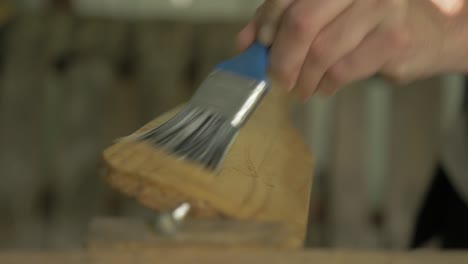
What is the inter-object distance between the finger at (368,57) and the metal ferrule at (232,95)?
6 cm

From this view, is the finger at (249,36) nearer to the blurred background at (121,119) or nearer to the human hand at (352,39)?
the human hand at (352,39)

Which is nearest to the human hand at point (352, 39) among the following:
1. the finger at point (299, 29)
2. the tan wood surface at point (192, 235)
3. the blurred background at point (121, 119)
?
the finger at point (299, 29)

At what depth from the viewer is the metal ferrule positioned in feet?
1.28

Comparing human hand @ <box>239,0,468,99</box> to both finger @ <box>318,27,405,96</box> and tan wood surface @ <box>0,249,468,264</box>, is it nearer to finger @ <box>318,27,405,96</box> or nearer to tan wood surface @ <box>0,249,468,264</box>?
finger @ <box>318,27,405,96</box>

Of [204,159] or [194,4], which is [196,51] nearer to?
[194,4]

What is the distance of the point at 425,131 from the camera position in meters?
1.04

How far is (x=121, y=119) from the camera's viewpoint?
103 centimetres

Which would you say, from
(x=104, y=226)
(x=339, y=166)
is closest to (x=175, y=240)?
(x=104, y=226)

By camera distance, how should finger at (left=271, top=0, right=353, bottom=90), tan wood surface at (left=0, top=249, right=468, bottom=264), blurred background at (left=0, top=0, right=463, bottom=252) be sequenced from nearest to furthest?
1. tan wood surface at (left=0, top=249, right=468, bottom=264)
2. finger at (left=271, top=0, right=353, bottom=90)
3. blurred background at (left=0, top=0, right=463, bottom=252)

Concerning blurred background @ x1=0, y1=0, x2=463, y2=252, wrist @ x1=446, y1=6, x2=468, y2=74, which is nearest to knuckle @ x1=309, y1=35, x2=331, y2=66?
wrist @ x1=446, y1=6, x2=468, y2=74

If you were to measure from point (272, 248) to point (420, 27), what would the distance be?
220 millimetres

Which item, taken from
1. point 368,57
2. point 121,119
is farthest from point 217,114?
point 121,119

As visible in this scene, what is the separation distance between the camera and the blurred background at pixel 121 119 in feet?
3.33

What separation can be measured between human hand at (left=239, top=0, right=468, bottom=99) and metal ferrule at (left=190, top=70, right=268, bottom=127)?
24 millimetres
